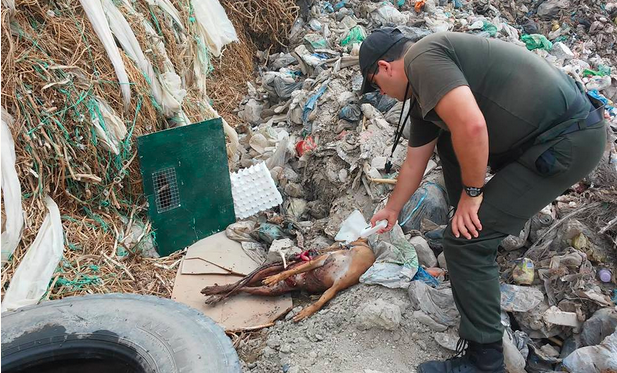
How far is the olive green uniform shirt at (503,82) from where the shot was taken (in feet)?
6.23

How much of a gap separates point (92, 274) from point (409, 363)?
2115 millimetres

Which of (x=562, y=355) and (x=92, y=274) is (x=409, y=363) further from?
(x=92, y=274)

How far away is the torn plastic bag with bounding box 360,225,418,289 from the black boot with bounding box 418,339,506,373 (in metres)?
0.52

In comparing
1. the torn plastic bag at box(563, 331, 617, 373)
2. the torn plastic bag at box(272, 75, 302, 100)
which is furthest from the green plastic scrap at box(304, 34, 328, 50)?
the torn plastic bag at box(563, 331, 617, 373)

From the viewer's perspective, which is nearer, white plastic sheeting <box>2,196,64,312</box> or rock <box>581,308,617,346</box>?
rock <box>581,308,617,346</box>

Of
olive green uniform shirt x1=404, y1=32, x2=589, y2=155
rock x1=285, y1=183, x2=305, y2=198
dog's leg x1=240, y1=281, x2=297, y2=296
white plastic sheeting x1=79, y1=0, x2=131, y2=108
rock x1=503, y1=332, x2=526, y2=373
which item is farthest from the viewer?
rock x1=285, y1=183, x2=305, y2=198

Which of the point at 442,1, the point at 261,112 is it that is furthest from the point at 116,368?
the point at 442,1

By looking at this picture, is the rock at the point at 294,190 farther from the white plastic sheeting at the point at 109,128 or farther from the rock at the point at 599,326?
the rock at the point at 599,326

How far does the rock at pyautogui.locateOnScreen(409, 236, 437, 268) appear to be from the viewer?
3020mm

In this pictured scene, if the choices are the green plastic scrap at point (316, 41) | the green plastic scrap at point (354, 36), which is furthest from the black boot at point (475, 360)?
the green plastic scrap at point (316, 41)

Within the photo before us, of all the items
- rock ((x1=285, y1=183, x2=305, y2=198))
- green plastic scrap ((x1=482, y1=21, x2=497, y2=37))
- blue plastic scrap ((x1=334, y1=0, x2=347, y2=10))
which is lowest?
rock ((x1=285, y1=183, x2=305, y2=198))

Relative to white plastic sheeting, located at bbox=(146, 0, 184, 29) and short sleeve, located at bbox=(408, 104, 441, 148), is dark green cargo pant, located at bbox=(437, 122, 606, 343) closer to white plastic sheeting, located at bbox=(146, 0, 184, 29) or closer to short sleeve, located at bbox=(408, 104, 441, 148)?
short sleeve, located at bbox=(408, 104, 441, 148)

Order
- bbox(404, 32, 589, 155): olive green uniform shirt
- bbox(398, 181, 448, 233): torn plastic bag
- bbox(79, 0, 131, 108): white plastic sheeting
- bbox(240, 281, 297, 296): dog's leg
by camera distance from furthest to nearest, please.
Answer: bbox(79, 0, 131, 108): white plastic sheeting → bbox(398, 181, 448, 233): torn plastic bag → bbox(240, 281, 297, 296): dog's leg → bbox(404, 32, 589, 155): olive green uniform shirt

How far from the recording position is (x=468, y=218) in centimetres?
206
